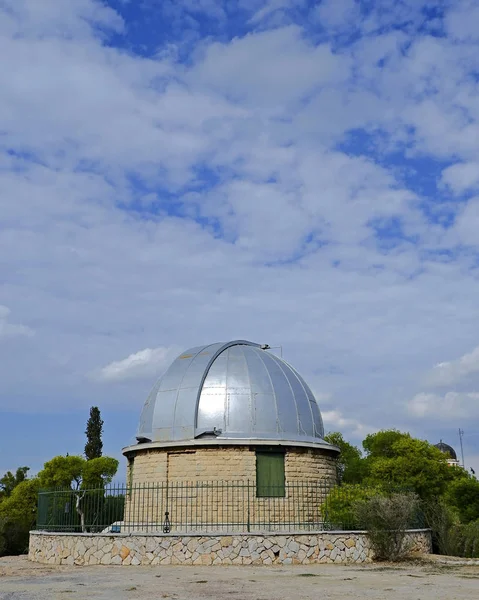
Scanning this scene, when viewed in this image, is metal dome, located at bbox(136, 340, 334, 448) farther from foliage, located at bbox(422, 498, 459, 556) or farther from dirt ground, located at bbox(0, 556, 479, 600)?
dirt ground, located at bbox(0, 556, 479, 600)

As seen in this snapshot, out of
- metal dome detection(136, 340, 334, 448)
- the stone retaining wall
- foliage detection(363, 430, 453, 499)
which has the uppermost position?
metal dome detection(136, 340, 334, 448)

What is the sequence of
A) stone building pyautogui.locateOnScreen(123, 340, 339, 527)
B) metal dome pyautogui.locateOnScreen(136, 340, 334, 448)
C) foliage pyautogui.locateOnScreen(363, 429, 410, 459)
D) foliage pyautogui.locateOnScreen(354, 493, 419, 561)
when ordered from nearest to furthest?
foliage pyautogui.locateOnScreen(354, 493, 419, 561) < stone building pyautogui.locateOnScreen(123, 340, 339, 527) < metal dome pyautogui.locateOnScreen(136, 340, 334, 448) < foliage pyautogui.locateOnScreen(363, 429, 410, 459)

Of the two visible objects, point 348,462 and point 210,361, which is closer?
point 210,361

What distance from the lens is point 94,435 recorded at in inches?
1890

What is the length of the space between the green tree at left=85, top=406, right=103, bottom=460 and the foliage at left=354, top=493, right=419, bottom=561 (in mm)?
33336

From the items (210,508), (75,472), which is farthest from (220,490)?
(75,472)

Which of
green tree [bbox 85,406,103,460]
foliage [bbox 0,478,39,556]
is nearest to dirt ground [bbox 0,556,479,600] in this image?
foliage [bbox 0,478,39,556]

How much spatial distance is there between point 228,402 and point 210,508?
3446mm

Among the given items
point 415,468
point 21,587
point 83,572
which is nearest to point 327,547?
point 83,572

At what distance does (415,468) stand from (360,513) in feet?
41.9

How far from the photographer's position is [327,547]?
671 inches

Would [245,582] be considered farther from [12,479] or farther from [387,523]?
[12,479]

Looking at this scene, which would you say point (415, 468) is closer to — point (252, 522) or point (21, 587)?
point (252, 522)

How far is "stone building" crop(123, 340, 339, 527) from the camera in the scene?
20000mm
